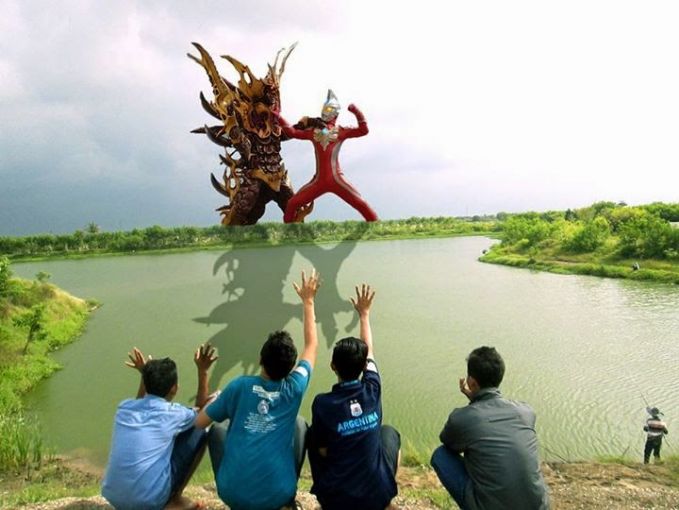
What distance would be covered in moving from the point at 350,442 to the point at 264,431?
401mm

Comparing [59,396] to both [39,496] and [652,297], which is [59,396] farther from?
[652,297]

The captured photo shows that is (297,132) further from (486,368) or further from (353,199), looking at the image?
(486,368)

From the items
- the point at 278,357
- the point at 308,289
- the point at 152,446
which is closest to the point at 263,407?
the point at 278,357

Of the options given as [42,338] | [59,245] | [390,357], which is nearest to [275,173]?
[390,357]

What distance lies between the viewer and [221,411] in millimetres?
2186

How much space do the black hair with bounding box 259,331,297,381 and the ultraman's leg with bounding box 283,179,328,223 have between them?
6892 mm

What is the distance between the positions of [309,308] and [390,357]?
497cm

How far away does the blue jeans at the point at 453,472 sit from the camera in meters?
2.18

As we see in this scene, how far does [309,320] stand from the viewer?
8.70ft

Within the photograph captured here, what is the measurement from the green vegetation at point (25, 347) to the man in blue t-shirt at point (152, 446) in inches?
123

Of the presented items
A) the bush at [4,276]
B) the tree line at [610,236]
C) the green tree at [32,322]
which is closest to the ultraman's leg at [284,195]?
the green tree at [32,322]

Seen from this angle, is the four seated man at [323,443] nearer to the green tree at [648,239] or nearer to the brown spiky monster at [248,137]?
the brown spiky monster at [248,137]

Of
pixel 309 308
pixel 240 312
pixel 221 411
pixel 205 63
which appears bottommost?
pixel 240 312

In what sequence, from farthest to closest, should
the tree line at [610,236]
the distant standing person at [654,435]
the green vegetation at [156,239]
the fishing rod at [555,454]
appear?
the green vegetation at [156,239], the tree line at [610,236], the fishing rod at [555,454], the distant standing person at [654,435]
